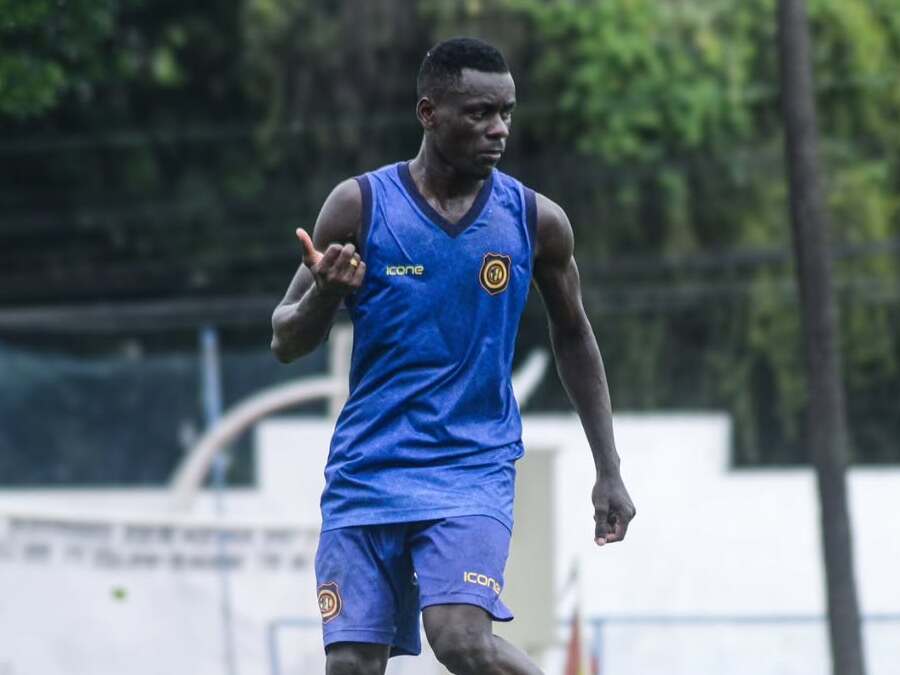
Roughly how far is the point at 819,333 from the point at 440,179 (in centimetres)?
466

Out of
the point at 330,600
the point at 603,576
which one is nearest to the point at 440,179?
the point at 330,600

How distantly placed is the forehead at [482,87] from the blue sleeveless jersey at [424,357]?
0.88 feet

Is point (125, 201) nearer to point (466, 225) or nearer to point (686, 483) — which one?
point (686, 483)

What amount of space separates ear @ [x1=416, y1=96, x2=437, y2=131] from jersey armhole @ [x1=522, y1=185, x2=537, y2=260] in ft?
1.00

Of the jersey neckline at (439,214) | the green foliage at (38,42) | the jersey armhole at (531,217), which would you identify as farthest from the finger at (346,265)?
the green foliage at (38,42)

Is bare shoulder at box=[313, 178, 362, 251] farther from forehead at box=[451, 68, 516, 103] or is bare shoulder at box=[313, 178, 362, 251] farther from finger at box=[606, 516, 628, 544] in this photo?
finger at box=[606, 516, 628, 544]

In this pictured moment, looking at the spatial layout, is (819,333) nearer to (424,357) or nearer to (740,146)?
(424,357)

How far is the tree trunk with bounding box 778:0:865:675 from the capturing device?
887 cm

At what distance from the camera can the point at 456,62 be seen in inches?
180

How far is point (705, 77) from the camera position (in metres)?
16.7

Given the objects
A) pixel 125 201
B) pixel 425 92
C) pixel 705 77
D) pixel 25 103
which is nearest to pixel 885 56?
pixel 705 77

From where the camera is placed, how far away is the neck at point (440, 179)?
464 centimetres

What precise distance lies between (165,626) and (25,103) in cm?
287

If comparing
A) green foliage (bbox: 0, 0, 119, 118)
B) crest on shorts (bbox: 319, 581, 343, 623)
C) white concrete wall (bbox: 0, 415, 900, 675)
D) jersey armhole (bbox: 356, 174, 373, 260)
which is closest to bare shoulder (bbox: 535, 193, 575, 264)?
jersey armhole (bbox: 356, 174, 373, 260)
